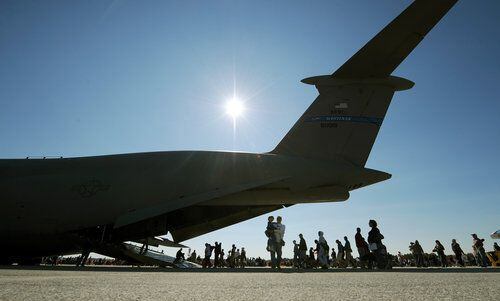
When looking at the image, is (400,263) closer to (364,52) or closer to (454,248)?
(454,248)

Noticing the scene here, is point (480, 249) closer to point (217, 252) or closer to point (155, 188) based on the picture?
point (217, 252)

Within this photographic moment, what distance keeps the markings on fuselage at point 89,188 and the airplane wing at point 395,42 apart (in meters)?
6.15

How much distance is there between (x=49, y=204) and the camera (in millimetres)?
7797

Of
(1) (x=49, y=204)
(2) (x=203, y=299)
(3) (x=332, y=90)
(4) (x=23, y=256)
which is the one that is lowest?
(2) (x=203, y=299)

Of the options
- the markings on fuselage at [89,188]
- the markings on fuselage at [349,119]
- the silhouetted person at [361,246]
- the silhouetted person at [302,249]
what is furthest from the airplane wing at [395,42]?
the markings on fuselage at [89,188]

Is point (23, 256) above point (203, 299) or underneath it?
above

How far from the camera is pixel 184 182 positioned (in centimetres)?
780

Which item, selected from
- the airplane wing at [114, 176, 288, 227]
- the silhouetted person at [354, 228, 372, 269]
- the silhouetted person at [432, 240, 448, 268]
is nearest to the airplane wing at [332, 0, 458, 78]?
the airplane wing at [114, 176, 288, 227]

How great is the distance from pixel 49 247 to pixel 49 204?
1.07 meters

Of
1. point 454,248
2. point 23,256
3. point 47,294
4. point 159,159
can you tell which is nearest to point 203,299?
point 47,294

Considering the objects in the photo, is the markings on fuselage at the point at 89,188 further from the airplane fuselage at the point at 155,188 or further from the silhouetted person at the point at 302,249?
the silhouetted person at the point at 302,249

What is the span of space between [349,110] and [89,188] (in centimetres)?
640

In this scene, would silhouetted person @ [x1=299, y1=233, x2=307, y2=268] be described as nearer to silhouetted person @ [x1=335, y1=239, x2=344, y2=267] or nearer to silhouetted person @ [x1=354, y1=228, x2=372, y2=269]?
silhouetted person @ [x1=354, y1=228, x2=372, y2=269]

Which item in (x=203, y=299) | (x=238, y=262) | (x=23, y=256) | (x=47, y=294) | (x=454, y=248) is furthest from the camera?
(x=238, y=262)
